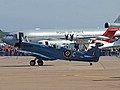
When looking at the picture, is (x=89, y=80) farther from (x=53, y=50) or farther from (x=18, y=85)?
(x=53, y=50)

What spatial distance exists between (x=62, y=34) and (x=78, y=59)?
62.1m

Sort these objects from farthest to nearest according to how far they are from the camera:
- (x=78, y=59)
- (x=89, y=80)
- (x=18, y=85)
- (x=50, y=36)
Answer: (x=50, y=36), (x=78, y=59), (x=89, y=80), (x=18, y=85)

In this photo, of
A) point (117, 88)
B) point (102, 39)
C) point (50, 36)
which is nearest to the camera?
point (117, 88)

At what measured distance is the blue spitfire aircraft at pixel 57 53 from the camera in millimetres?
36125

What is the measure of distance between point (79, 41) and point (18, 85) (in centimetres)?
6974

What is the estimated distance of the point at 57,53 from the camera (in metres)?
37.0

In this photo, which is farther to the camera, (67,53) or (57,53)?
(57,53)

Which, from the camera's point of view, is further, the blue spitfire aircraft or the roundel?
the roundel

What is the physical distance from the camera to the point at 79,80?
22.5 metres

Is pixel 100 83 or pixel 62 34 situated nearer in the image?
pixel 100 83

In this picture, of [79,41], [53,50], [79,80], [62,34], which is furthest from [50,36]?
[79,80]

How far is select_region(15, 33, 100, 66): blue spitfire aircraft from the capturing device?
3612 cm

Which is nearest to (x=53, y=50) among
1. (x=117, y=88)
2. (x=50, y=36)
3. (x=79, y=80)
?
(x=79, y=80)

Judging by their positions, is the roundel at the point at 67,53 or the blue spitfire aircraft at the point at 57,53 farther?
the roundel at the point at 67,53
